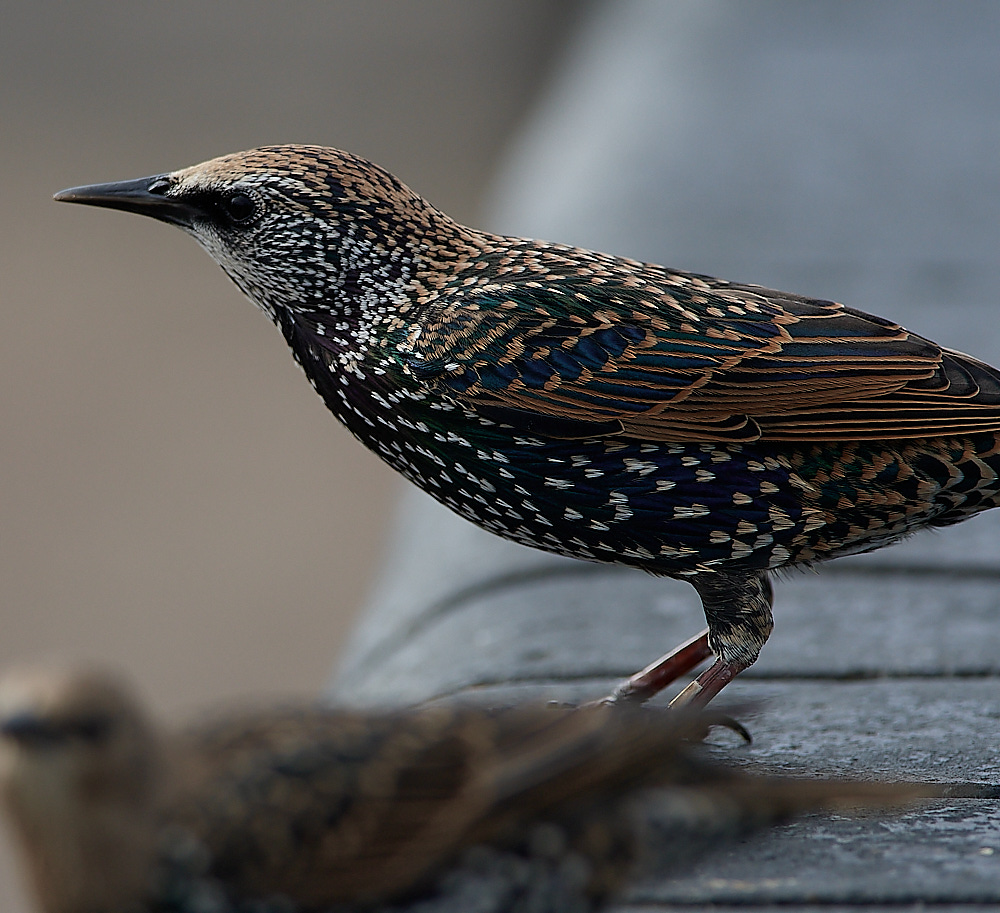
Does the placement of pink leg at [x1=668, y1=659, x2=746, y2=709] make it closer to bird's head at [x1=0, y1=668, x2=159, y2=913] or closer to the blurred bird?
the blurred bird

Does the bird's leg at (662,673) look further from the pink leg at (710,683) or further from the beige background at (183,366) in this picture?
the beige background at (183,366)

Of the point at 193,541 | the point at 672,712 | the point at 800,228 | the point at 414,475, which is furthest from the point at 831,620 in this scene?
the point at 193,541

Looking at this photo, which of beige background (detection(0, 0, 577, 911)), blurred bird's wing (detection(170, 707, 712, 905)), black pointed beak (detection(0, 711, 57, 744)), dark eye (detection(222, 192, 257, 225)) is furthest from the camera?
beige background (detection(0, 0, 577, 911))

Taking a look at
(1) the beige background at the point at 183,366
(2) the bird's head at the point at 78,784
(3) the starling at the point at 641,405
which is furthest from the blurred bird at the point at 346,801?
(1) the beige background at the point at 183,366

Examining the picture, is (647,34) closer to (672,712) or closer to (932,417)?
(932,417)

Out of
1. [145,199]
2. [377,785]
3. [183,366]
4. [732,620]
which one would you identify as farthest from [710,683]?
[183,366]

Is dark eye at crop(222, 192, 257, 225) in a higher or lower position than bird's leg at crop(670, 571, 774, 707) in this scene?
higher

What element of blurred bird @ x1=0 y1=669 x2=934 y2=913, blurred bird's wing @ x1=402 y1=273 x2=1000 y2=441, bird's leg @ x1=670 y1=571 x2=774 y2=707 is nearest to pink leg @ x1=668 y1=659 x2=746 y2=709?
bird's leg @ x1=670 y1=571 x2=774 y2=707

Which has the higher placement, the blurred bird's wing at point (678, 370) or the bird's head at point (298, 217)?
the bird's head at point (298, 217)
